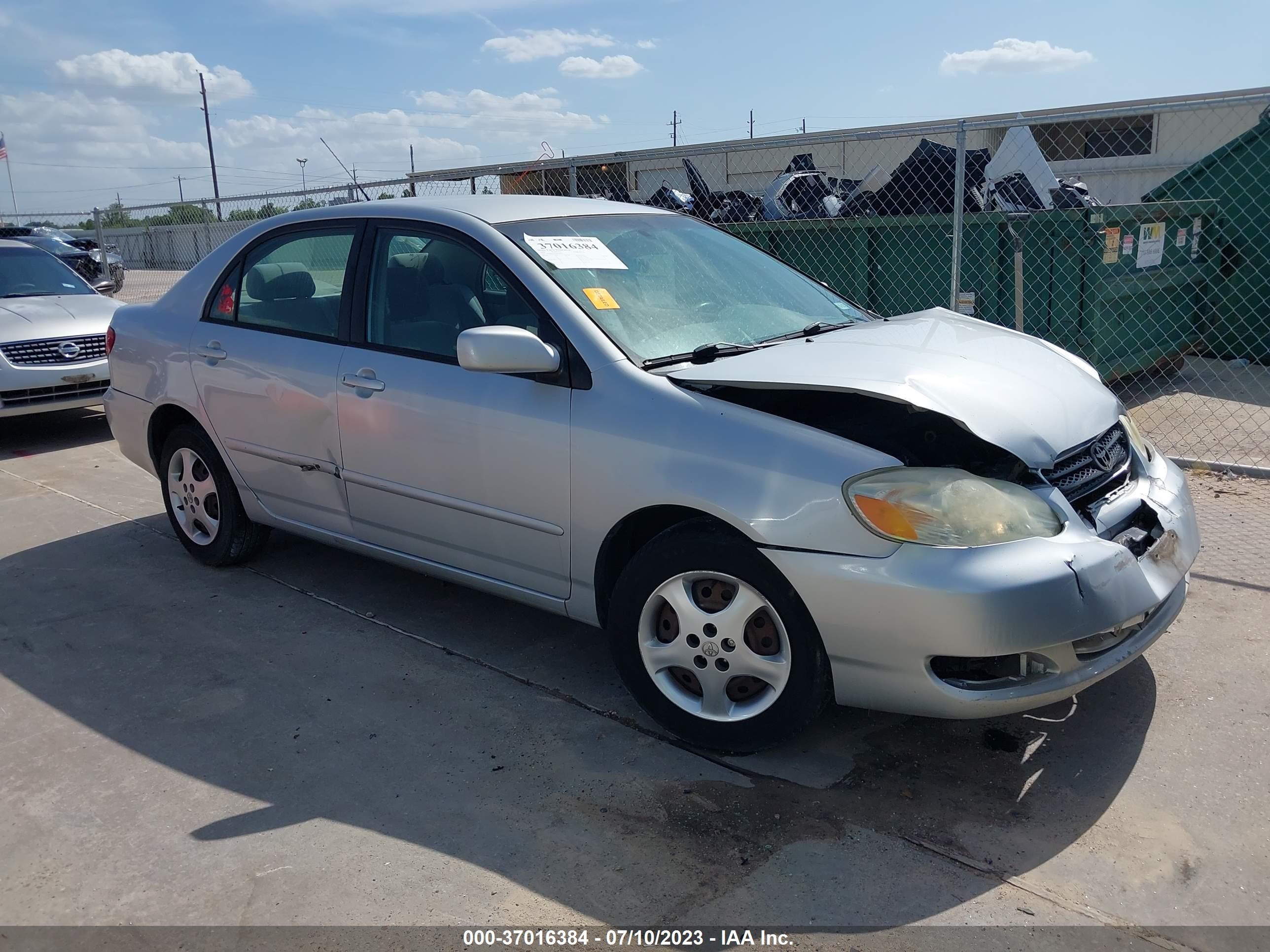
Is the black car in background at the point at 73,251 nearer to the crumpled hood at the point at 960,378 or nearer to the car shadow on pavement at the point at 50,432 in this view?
the car shadow on pavement at the point at 50,432

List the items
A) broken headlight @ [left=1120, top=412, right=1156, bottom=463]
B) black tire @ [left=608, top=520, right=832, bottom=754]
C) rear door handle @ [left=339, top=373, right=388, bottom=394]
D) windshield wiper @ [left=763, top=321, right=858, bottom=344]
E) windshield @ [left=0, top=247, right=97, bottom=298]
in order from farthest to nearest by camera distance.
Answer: windshield @ [left=0, top=247, right=97, bottom=298] < rear door handle @ [left=339, top=373, right=388, bottom=394] < windshield wiper @ [left=763, top=321, right=858, bottom=344] < broken headlight @ [left=1120, top=412, right=1156, bottom=463] < black tire @ [left=608, top=520, right=832, bottom=754]

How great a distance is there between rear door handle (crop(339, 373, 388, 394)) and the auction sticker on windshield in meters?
0.79

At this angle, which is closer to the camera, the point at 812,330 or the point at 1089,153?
the point at 812,330

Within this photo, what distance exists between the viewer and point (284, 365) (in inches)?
173

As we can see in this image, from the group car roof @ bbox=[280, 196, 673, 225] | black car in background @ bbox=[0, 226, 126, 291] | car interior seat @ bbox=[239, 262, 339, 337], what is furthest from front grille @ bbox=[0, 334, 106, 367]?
black car in background @ bbox=[0, 226, 126, 291]

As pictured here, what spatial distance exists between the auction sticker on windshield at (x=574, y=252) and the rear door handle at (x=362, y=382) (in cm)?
79

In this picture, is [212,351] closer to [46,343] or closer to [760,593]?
[760,593]

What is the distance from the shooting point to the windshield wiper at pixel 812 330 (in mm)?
3892

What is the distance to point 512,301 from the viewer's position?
12.4ft

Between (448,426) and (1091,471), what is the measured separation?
7.15 ft

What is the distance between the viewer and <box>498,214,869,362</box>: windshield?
12.1 feet

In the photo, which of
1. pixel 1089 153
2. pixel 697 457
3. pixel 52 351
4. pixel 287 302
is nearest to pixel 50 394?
pixel 52 351

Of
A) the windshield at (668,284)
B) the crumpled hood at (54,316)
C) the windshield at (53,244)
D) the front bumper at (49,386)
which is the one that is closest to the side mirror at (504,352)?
the windshield at (668,284)

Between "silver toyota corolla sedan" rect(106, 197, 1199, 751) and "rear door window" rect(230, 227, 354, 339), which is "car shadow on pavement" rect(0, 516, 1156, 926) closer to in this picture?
"silver toyota corolla sedan" rect(106, 197, 1199, 751)
